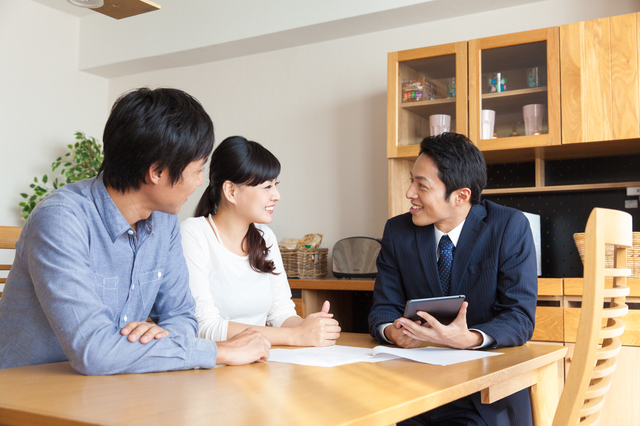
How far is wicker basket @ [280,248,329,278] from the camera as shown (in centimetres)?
318

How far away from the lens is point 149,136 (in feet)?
3.86

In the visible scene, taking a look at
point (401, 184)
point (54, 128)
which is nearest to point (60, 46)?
point (54, 128)

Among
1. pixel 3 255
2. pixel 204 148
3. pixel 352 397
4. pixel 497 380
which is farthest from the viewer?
pixel 3 255

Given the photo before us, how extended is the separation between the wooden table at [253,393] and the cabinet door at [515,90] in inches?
65.8

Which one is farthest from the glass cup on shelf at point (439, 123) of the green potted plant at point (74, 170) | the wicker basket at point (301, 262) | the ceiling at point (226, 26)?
the green potted plant at point (74, 170)

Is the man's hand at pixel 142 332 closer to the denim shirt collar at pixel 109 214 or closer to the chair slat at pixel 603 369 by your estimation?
the denim shirt collar at pixel 109 214

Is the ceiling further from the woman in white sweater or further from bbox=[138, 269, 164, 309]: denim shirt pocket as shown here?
bbox=[138, 269, 164, 309]: denim shirt pocket

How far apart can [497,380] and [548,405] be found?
372 millimetres

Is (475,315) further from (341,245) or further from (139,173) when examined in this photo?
(341,245)

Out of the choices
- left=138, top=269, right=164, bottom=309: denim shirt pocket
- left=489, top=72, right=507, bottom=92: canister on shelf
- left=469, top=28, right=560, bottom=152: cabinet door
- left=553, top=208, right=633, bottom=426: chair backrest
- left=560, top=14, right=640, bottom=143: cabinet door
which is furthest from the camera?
left=489, top=72, right=507, bottom=92: canister on shelf

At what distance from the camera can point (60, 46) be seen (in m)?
4.28

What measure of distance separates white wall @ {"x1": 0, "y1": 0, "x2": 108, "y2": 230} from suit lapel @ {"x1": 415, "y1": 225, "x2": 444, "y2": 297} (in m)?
3.28

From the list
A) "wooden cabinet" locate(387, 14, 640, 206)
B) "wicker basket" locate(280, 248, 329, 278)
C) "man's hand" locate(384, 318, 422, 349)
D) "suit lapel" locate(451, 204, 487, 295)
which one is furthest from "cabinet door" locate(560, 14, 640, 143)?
"man's hand" locate(384, 318, 422, 349)

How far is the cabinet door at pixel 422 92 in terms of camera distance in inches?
112
